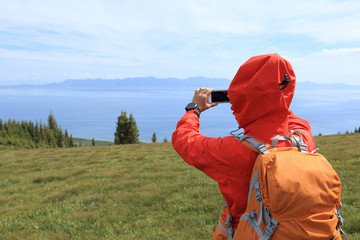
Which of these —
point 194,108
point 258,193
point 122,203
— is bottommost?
point 122,203

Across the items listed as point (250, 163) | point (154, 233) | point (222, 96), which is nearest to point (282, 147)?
point (250, 163)

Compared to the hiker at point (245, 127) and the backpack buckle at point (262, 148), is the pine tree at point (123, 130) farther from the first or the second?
the backpack buckle at point (262, 148)

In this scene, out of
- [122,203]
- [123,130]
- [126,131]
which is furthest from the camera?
[126,131]

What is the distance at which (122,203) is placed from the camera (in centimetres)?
842

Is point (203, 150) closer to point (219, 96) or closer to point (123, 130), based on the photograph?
point (219, 96)

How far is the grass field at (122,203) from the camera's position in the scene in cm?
660

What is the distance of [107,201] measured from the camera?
8.68 m

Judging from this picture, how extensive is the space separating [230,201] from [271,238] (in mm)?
546

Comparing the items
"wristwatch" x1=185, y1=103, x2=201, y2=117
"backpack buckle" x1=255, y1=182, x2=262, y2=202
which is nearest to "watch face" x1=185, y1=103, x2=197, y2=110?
"wristwatch" x1=185, y1=103, x2=201, y2=117

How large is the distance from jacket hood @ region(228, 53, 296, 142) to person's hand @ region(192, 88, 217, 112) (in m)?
0.59

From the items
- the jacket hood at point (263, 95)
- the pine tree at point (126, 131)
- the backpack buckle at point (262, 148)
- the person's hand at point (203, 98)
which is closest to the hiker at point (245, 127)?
the jacket hood at point (263, 95)

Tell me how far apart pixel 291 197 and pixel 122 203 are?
7.29m

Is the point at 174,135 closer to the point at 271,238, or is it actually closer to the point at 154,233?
the point at 271,238

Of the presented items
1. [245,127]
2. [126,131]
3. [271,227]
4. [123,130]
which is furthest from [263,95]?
[126,131]
